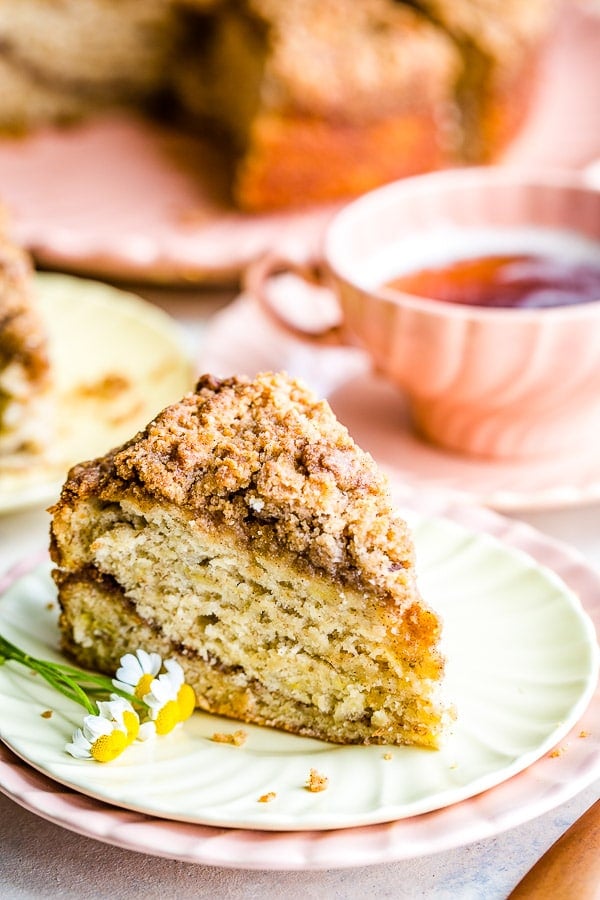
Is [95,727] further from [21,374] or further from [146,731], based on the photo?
[21,374]

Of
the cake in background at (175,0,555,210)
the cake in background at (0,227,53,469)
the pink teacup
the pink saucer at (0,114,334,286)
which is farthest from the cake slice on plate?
the cake in background at (175,0,555,210)

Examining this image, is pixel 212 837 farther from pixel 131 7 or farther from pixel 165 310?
pixel 131 7

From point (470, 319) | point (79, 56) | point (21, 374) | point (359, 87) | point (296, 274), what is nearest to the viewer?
point (470, 319)

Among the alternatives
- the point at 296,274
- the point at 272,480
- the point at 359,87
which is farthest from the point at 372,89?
the point at 272,480

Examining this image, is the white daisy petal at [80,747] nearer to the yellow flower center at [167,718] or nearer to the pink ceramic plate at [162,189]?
the yellow flower center at [167,718]

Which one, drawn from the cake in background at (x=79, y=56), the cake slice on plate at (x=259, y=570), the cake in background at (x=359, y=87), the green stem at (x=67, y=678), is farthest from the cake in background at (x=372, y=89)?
the green stem at (x=67, y=678)

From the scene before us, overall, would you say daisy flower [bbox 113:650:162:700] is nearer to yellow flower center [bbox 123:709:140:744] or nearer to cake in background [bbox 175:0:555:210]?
yellow flower center [bbox 123:709:140:744]
